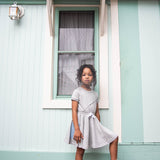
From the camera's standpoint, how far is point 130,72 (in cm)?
252

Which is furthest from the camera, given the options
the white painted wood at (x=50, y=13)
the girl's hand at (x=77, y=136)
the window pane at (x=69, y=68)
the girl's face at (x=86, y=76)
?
the window pane at (x=69, y=68)

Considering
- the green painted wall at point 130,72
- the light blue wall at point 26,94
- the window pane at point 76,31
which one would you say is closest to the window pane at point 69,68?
the window pane at point 76,31

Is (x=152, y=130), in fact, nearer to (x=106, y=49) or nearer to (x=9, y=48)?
(x=106, y=49)

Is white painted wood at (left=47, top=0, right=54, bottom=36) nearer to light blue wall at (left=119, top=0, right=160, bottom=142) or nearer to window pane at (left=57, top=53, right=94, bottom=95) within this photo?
window pane at (left=57, top=53, right=94, bottom=95)

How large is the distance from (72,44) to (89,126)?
1.35m

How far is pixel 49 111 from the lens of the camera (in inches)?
97.8

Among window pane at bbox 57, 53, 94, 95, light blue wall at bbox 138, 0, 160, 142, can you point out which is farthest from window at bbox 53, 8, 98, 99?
light blue wall at bbox 138, 0, 160, 142

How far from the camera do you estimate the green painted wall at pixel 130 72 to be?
7.98 feet

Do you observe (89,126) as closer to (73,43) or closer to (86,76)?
(86,76)

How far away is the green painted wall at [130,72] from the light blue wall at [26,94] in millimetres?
287

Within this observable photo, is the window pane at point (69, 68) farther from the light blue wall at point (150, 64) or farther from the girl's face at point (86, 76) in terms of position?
the light blue wall at point (150, 64)

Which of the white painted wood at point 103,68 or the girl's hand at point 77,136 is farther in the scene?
the white painted wood at point 103,68

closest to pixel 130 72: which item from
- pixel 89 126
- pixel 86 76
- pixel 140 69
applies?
pixel 140 69

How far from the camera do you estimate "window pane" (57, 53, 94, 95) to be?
2629 mm
